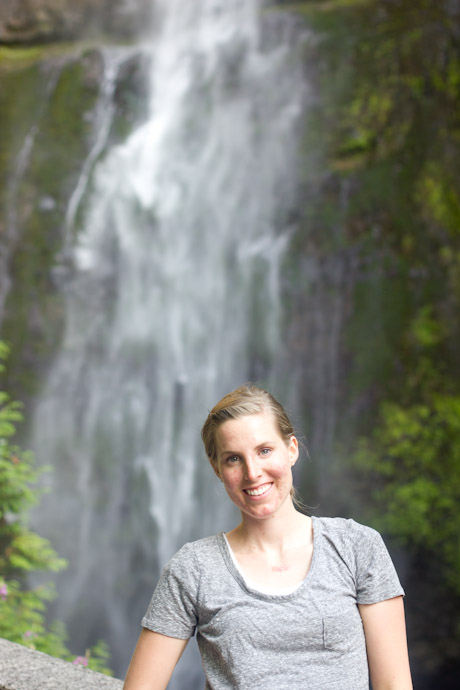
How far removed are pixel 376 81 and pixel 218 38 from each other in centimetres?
195

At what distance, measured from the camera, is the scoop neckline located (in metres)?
1.16

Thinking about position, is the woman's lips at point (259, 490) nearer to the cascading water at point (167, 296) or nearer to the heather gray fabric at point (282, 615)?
the heather gray fabric at point (282, 615)

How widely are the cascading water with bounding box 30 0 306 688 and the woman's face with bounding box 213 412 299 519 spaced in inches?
250

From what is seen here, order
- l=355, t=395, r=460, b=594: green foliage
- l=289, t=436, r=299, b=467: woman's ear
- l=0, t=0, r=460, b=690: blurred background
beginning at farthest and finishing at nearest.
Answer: l=0, t=0, r=460, b=690: blurred background → l=355, t=395, r=460, b=594: green foliage → l=289, t=436, r=299, b=467: woman's ear

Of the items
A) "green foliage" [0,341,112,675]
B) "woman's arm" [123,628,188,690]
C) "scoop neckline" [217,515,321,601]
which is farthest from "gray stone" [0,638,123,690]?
"green foliage" [0,341,112,675]

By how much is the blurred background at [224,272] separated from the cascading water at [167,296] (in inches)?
0.9

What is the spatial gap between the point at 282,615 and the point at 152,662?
23cm

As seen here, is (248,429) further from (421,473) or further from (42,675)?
(421,473)

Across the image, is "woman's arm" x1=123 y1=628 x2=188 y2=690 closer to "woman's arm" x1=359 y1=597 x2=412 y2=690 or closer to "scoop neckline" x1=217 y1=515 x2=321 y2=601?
"scoop neckline" x1=217 y1=515 x2=321 y2=601

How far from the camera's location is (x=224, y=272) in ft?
26.2

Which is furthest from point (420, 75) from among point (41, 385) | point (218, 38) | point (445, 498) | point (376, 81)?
point (41, 385)

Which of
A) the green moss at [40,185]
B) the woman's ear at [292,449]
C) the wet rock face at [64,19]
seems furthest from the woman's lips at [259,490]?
the wet rock face at [64,19]

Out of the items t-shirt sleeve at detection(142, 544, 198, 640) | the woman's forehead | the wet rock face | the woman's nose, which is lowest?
t-shirt sleeve at detection(142, 544, 198, 640)

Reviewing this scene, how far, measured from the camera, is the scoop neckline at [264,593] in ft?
3.80
